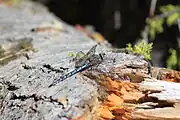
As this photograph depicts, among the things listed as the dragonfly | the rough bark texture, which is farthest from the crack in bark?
the dragonfly

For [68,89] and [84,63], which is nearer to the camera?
[68,89]

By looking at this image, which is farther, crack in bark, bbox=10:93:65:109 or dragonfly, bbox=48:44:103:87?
dragonfly, bbox=48:44:103:87

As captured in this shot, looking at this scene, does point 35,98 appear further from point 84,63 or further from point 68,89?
point 84,63

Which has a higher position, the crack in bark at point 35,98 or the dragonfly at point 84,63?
the dragonfly at point 84,63

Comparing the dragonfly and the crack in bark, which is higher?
the dragonfly

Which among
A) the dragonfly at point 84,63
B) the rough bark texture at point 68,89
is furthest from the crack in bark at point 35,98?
the dragonfly at point 84,63

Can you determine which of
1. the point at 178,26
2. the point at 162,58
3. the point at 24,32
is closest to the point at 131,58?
the point at 24,32

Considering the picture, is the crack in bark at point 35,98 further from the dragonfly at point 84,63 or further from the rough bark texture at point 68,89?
the dragonfly at point 84,63

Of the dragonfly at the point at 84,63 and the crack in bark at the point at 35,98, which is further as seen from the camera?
the dragonfly at the point at 84,63

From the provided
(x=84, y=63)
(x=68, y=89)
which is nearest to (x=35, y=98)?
(x=68, y=89)

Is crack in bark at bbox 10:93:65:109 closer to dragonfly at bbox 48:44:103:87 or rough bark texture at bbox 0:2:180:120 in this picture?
rough bark texture at bbox 0:2:180:120

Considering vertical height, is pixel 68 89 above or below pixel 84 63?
below
